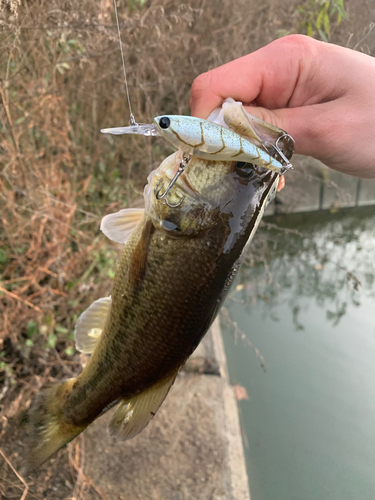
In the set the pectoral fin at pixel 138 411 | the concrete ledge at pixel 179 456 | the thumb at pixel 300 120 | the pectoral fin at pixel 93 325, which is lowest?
the concrete ledge at pixel 179 456

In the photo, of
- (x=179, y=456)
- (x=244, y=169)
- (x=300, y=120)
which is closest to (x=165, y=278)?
(x=244, y=169)

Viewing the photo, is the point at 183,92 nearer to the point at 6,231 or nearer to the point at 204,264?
the point at 6,231

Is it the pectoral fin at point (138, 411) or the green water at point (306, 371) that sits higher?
the pectoral fin at point (138, 411)

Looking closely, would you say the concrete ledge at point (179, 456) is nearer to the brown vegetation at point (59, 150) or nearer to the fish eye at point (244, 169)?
the brown vegetation at point (59, 150)

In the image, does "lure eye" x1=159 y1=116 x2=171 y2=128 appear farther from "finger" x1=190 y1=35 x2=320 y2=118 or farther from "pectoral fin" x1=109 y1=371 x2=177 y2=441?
"pectoral fin" x1=109 y1=371 x2=177 y2=441

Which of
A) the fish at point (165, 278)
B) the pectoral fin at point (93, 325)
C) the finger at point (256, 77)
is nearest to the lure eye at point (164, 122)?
the fish at point (165, 278)

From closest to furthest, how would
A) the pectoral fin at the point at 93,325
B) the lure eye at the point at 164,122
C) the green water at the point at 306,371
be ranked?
1. the lure eye at the point at 164,122
2. the pectoral fin at the point at 93,325
3. the green water at the point at 306,371

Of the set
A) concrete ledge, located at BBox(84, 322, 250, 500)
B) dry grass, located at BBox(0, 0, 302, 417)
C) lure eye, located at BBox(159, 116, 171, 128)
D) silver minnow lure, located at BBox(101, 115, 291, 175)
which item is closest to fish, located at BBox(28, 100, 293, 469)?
silver minnow lure, located at BBox(101, 115, 291, 175)

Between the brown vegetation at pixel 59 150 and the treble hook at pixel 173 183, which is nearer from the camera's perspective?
the treble hook at pixel 173 183
